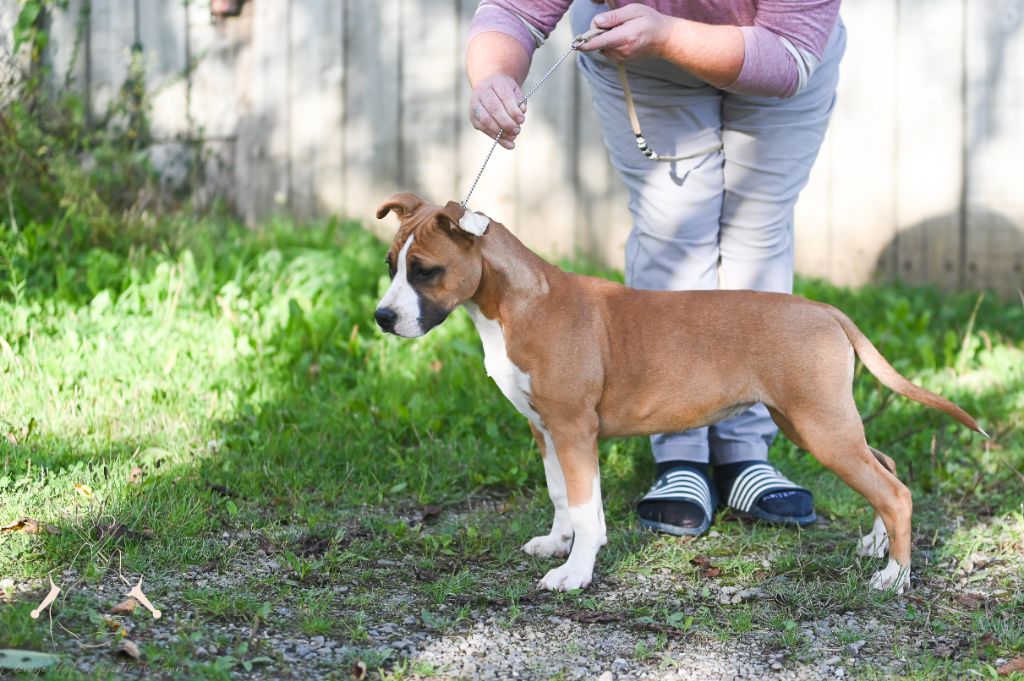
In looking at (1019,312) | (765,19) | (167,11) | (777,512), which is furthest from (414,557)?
(167,11)

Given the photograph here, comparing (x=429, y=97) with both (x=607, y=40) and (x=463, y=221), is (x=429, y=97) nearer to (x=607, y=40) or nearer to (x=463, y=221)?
(x=607, y=40)

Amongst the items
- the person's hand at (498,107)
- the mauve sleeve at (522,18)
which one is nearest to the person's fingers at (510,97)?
the person's hand at (498,107)

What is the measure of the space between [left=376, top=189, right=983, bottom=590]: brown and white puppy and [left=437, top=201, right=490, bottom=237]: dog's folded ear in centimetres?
3

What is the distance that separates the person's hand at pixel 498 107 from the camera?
3.38 m

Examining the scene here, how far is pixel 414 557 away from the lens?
3.68m

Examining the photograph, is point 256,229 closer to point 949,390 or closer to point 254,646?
point 949,390

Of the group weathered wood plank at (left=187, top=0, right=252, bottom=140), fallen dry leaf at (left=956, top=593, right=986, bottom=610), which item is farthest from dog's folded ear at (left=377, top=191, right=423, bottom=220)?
weathered wood plank at (left=187, top=0, right=252, bottom=140)

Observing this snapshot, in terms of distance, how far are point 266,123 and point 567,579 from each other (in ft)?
15.5

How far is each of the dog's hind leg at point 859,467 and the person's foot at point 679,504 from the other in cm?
57

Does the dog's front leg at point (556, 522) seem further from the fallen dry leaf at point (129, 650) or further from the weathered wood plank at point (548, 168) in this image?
the weathered wood plank at point (548, 168)

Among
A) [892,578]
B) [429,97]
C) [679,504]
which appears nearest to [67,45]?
[429,97]

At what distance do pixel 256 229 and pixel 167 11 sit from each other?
1.45 meters

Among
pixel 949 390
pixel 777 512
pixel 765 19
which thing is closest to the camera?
pixel 765 19

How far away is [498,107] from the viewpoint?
338 cm
